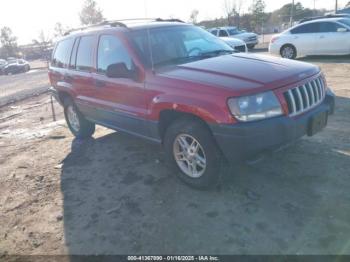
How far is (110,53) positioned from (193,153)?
6.24ft

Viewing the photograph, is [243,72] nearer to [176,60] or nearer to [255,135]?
[255,135]

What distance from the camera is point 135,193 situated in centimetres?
407

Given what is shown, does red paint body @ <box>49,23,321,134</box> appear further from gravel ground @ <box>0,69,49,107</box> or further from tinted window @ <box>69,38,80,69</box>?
gravel ground @ <box>0,69,49,107</box>

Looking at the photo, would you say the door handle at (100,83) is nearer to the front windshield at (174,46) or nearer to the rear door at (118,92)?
the rear door at (118,92)

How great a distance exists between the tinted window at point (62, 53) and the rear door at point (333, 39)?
1013 cm

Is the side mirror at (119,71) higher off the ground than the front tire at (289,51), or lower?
higher

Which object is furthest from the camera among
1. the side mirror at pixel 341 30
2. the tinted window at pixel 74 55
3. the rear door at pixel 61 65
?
the side mirror at pixel 341 30

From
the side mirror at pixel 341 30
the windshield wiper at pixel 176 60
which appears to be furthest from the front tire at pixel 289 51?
the windshield wiper at pixel 176 60

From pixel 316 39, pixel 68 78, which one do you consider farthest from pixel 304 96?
pixel 316 39

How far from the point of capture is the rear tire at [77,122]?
625 centimetres

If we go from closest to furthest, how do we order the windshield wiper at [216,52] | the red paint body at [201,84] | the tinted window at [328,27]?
the red paint body at [201,84] → the windshield wiper at [216,52] → the tinted window at [328,27]

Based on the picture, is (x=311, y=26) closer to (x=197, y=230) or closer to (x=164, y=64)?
(x=164, y=64)

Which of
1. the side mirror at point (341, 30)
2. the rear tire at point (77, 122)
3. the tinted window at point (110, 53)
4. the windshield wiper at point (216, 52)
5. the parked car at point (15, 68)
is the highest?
the tinted window at point (110, 53)

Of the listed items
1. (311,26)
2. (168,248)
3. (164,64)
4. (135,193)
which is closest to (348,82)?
(311,26)
